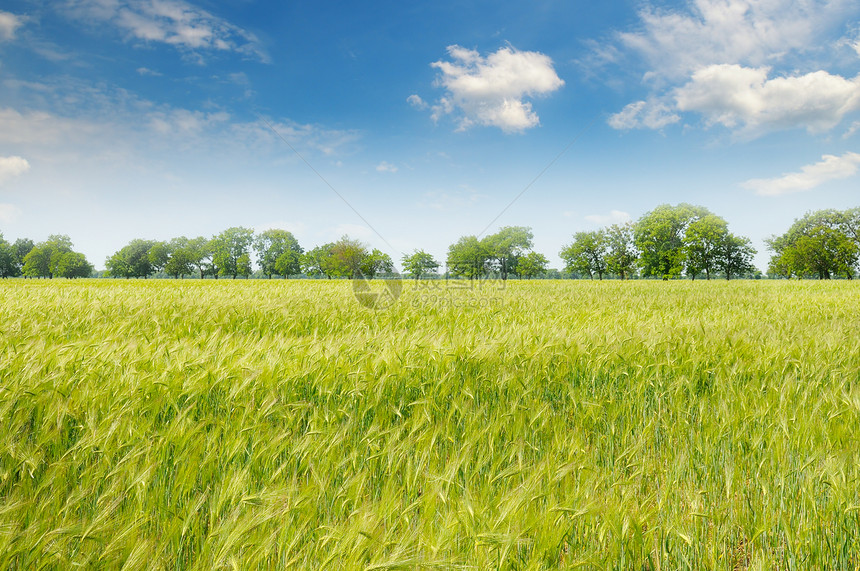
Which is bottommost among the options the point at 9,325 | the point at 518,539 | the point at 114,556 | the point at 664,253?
the point at 114,556

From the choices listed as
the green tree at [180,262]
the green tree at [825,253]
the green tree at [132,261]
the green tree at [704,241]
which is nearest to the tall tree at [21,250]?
the green tree at [132,261]

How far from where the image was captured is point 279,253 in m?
113

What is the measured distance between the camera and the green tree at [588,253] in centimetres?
8594

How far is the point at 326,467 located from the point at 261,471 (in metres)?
0.39

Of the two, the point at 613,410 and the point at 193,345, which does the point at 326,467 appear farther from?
the point at 193,345

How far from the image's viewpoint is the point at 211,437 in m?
2.17

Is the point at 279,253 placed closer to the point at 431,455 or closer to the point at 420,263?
the point at 420,263

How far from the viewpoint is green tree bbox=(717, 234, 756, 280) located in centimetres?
6581

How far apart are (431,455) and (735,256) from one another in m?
83.0

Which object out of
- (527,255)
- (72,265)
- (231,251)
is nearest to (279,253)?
(231,251)

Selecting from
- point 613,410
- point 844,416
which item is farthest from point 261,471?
point 844,416

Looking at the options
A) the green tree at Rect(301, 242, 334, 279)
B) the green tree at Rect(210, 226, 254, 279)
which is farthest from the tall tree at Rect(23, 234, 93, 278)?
the green tree at Rect(301, 242, 334, 279)

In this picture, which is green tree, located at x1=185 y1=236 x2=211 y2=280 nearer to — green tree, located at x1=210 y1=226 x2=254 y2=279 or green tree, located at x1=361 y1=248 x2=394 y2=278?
green tree, located at x1=210 y1=226 x2=254 y2=279

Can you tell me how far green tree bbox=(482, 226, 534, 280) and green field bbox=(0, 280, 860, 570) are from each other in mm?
92294
